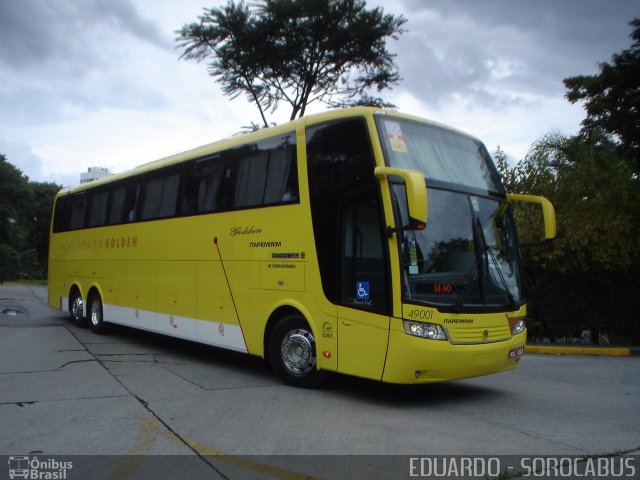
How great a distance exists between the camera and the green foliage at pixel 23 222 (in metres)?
45.7

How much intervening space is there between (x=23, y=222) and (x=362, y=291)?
60.5 metres

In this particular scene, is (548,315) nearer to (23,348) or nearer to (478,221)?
(478,221)

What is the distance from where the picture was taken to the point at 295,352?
8031mm

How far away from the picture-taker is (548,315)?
48.4 feet

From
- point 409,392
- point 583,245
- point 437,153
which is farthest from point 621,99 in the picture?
point 409,392

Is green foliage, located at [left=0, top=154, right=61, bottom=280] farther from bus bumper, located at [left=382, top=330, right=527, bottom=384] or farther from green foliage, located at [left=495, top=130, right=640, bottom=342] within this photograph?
bus bumper, located at [left=382, top=330, right=527, bottom=384]

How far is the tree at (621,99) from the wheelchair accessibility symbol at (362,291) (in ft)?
46.2

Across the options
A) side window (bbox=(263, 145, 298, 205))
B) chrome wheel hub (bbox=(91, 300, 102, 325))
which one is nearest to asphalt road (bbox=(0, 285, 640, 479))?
side window (bbox=(263, 145, 298, 205))

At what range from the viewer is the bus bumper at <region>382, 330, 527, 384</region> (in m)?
6.60

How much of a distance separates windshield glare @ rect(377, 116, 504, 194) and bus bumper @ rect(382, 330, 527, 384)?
6.31 ft

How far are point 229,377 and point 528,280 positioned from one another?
8974 millimetres

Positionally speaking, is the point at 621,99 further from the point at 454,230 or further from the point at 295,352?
the point at 295,352

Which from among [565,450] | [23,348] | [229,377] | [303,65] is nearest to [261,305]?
[229,377]

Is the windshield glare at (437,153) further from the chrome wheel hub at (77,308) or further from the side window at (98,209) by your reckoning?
the chrome wheel hub at (77,308)
